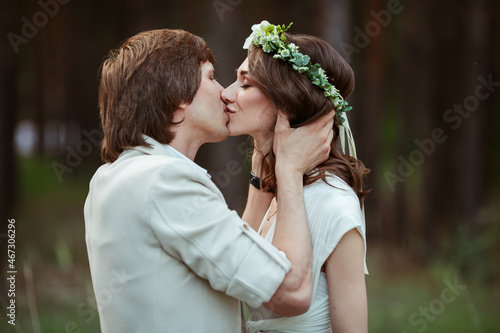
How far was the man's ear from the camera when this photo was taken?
8.61 feet

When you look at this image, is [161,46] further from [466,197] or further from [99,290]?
[466,197]

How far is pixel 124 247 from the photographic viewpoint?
2.23 m

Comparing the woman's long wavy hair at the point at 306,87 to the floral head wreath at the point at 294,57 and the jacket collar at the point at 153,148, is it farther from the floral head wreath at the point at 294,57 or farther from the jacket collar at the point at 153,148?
the jacket collar at the point at 153,148

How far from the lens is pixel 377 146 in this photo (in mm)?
7930

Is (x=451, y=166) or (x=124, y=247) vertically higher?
(x=124, y=247)

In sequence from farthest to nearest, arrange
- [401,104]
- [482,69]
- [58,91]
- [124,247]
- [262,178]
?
[58,91]
[401,104]
[482,69]
[262,178]
[124,247]

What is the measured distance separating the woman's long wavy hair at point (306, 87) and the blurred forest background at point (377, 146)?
112 inches

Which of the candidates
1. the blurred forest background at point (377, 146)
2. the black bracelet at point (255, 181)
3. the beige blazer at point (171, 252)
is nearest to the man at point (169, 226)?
the beige blazer at point (171, 252)

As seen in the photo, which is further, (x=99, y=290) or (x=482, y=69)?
(x=482, y=69)

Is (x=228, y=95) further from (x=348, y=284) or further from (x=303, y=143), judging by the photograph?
(x=348, y=284)

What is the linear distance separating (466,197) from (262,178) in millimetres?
5103


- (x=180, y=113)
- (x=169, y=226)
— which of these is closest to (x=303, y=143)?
(x=180, y=113)

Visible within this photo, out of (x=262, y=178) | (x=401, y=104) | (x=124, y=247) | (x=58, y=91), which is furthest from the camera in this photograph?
(x=58, y=91)

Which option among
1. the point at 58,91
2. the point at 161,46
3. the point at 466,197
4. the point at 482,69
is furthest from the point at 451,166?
the point at 58,91
